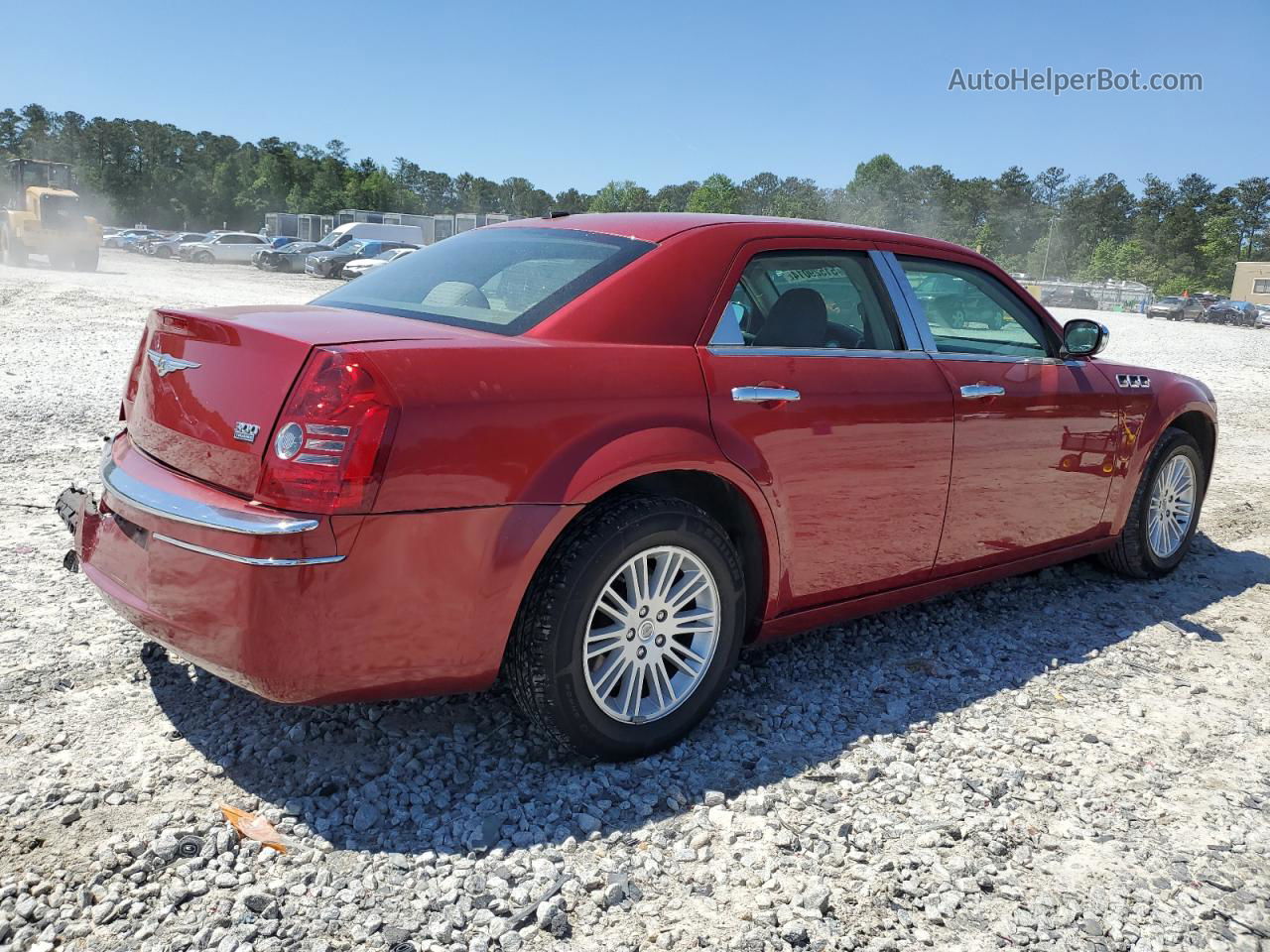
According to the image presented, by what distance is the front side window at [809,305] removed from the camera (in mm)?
3314

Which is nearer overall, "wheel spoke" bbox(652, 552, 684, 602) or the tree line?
"wheel spoke" bbox(652, 552, 684, 602)

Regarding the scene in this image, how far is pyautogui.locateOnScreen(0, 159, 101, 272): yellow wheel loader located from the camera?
1254 inches

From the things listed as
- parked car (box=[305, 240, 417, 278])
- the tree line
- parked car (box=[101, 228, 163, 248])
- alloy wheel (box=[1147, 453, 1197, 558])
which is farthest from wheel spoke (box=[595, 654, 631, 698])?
the tree line

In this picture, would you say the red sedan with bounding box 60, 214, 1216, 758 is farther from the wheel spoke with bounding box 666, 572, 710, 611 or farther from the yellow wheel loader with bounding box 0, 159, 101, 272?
the yellow wheel loader with bounding box 0, 159, 101, 272

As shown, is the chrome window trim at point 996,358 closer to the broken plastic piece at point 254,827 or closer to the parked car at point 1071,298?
the broken plastic piece at point 254,827

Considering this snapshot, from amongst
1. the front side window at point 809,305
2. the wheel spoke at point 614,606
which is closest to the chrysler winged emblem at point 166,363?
the wheel spoke at point 614,606

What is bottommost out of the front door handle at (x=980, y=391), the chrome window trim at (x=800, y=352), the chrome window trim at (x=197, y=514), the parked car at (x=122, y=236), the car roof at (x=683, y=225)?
the chrome window trim at (x=197, y=514)

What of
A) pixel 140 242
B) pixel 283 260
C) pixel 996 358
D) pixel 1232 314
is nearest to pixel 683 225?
pixel 996 358

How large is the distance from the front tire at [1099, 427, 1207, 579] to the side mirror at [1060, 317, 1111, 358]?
2.76 ft

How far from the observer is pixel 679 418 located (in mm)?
2945

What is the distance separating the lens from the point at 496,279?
3270mm

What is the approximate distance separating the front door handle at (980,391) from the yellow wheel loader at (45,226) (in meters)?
35.1

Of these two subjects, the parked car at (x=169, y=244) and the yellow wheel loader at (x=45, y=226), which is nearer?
the yellow wheel loader at (x=45, y=226)

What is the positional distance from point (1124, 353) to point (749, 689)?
21299 millimetres
